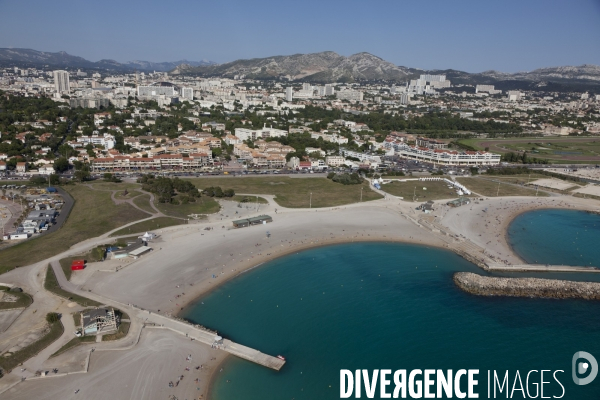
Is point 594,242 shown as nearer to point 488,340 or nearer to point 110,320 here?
point 488,340

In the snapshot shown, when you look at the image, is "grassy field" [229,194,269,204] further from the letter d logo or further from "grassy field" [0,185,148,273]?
the letter d logo

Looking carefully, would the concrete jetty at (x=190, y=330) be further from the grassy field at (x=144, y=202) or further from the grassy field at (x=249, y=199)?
the grassy field at (x=249, y=199)

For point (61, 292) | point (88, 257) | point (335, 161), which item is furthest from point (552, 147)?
point (61, 292)

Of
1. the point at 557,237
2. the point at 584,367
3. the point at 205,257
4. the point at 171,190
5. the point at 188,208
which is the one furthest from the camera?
the point at 171,190

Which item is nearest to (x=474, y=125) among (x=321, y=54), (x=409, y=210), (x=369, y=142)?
(x=369, y=142)

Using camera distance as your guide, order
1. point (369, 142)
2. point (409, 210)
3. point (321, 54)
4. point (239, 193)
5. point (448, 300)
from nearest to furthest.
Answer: point (448, 300), point (409, 210), point (239, 193), point (369, 142), point (321, 54)

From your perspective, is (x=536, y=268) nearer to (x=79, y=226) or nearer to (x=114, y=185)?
(x=79, y=226)

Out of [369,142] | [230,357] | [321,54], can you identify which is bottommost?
[230,357]
